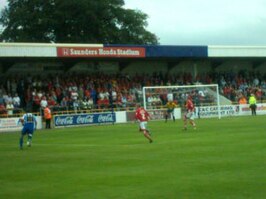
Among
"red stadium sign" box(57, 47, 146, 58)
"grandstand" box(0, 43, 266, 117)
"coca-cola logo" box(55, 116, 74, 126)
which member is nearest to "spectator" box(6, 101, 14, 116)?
"grandstand" box(0, 43, 266, 117)

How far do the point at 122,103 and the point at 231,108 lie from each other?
11.1 m

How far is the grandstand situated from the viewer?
46750mm

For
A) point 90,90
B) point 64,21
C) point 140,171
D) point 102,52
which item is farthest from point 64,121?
point 140,171

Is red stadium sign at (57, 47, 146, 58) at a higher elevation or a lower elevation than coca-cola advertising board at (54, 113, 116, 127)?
higher

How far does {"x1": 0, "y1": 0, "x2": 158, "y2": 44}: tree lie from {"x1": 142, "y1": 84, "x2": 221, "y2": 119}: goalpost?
2032 centimetres

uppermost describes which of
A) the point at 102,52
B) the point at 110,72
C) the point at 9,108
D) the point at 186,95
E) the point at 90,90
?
the point at 102,52

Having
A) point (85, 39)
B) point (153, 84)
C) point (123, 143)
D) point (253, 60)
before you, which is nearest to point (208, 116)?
point (153, 84)

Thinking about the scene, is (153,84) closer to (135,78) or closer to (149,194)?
(135,78)

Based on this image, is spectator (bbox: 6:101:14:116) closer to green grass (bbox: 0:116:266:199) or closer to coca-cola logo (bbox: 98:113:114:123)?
coca-cola logo (bbox: 98:113:114:123)

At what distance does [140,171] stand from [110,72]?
133 ft

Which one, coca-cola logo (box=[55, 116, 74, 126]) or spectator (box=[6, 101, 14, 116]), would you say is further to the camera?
coca-cola logo (box=[55, 116, 74, 126])

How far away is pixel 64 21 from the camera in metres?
69.9

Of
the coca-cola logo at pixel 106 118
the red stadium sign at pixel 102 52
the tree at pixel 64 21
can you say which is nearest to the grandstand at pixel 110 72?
the red stadium sign at pixel 102 52

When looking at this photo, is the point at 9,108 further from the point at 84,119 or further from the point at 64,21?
the point at 64,21
